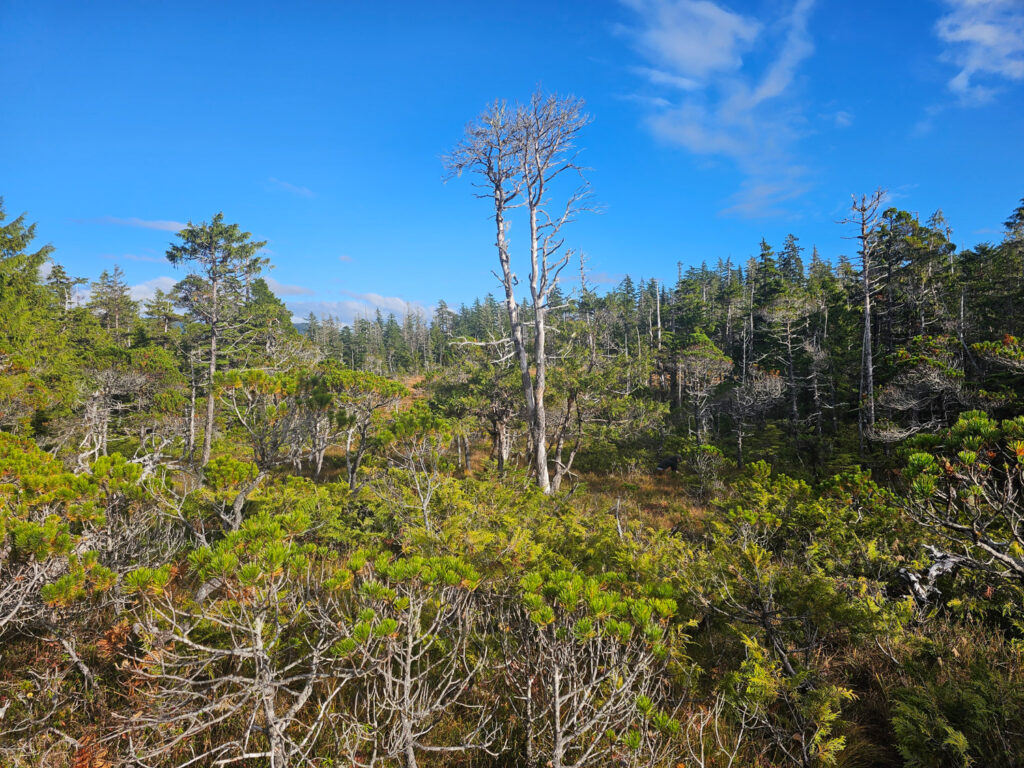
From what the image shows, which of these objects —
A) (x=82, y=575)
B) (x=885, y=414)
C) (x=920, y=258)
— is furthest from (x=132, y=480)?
(x=920, y=258)

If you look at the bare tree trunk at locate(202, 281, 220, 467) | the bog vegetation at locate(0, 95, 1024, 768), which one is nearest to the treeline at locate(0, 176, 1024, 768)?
the bog vegetation at locate(0, 95, 1024, 768)

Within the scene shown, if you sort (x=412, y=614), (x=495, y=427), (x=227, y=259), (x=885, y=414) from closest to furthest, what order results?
(x=412, y=614), (x=495, y=427), (x=885, y=414), (x=227, y=259)

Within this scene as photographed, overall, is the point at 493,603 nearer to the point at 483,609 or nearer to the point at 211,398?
the point at 483,609

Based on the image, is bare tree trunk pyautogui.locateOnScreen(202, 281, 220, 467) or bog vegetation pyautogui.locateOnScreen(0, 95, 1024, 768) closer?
bog vegetation pyautogui.locateOnScreen(0, 95, 1024, 768)

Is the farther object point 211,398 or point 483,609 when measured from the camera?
point 211,398

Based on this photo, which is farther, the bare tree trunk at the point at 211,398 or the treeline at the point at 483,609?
the bare tree trunk at the point at 211,398

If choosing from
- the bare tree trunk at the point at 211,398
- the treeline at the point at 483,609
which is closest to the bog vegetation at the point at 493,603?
the treeline at the point at 483,609

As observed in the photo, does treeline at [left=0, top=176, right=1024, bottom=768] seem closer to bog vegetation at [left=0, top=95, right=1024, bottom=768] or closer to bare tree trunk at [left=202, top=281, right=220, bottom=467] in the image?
bog vegetation at [left=0, top=95, right=1024, bottom=768]

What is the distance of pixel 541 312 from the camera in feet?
32.6

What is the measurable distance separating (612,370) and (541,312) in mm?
5814

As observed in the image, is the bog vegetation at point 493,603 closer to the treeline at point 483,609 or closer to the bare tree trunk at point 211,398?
the treeline at point 483,609

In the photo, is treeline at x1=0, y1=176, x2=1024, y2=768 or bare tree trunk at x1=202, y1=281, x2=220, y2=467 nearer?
treeline at x1=0, y1=176, x2=1024, y2=768

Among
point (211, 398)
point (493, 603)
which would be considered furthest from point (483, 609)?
point (211, 398)

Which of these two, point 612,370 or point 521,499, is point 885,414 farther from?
point 521,499
